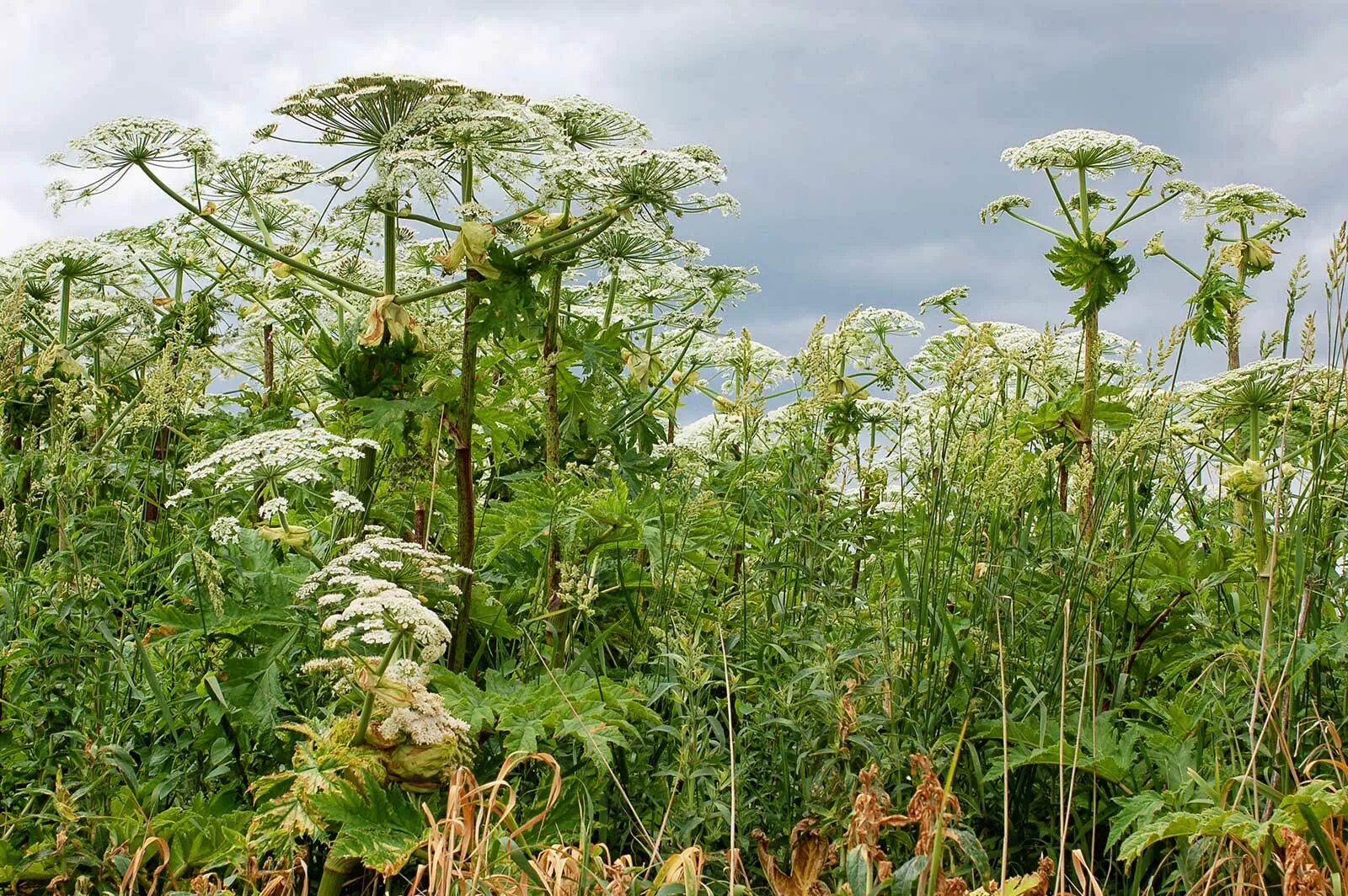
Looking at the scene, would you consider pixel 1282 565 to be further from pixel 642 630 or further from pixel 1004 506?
pixel 642 630

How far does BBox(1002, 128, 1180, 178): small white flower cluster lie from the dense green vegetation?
0.61 metres

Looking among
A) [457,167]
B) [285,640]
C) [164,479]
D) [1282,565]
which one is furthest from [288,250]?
[1282,565]

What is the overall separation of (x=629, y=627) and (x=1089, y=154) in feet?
10.4

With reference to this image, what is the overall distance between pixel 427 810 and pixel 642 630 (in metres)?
1.19

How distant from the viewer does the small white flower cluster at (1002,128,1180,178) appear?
17.3 feet

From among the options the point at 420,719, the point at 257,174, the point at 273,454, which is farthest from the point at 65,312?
the point at 420,719

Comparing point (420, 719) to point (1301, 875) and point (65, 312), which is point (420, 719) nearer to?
point (1301, 875)

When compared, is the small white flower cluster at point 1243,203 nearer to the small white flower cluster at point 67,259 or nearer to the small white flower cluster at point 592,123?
the small white flower cluster at point 592,123

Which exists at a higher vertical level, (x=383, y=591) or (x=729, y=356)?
(x=729, y=356)

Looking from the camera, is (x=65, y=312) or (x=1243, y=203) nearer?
(x=1243, y=203)

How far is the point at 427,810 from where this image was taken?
2.85 meters

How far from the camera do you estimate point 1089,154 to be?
539 centimetres

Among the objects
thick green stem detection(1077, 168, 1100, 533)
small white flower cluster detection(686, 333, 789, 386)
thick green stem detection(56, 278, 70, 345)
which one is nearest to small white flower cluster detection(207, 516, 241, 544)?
thick green stem detection(1077, 168, 1100, 533)

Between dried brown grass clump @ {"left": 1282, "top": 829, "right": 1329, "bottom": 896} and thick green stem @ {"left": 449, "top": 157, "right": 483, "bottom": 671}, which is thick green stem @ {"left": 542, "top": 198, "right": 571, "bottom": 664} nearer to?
thick green stem @ {"left": 449, "top": 157, "right": 483, "bottom": 671}
